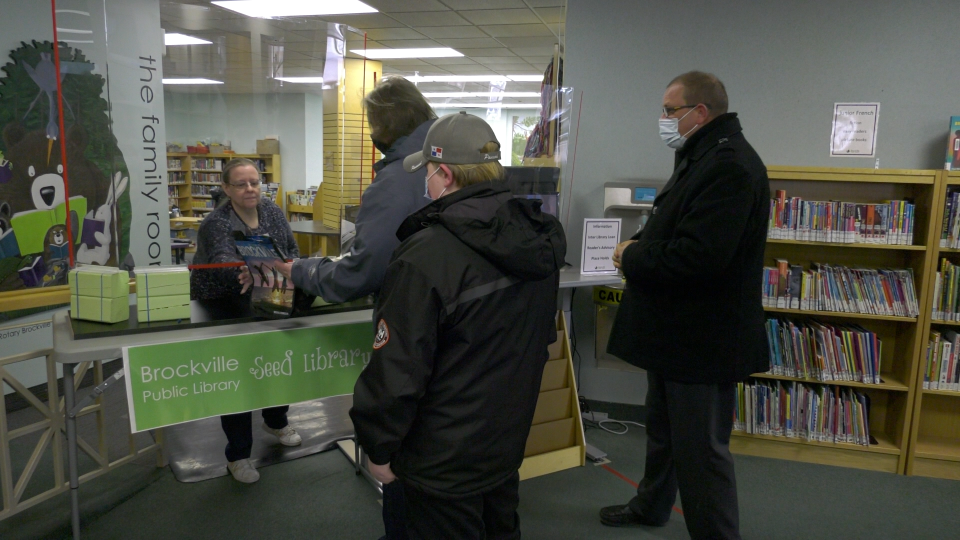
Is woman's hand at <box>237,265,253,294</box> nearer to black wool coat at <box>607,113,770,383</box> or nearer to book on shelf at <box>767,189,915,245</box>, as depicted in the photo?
black wool coat at <box>607,113,770,383</box>

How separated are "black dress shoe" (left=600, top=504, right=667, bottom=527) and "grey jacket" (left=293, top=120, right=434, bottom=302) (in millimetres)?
1427

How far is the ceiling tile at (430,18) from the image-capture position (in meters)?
6.59

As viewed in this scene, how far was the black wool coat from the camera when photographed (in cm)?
194

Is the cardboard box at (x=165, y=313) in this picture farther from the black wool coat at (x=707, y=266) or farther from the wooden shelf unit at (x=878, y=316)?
the wooden shelf unit at (x=878, y=316)

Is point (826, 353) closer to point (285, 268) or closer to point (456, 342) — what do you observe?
point (456, 342)

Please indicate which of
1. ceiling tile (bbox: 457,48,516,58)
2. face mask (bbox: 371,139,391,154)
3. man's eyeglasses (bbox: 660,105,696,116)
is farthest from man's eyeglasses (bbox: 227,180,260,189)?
ceiling tile (bbox: 457,48,516,58)

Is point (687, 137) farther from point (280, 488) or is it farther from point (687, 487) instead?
point (280, 488)

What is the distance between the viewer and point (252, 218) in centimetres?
261

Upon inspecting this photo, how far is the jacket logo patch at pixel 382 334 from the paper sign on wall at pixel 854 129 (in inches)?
118

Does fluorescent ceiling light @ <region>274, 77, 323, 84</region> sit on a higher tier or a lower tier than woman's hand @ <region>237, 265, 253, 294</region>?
higher

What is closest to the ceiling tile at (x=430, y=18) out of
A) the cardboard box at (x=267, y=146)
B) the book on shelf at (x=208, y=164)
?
the cardboard box at (x=267, y=146)

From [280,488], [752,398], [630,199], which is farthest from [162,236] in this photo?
[752,398]

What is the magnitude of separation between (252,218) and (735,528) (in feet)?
7.14

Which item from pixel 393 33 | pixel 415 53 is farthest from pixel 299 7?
pixel 415 53
